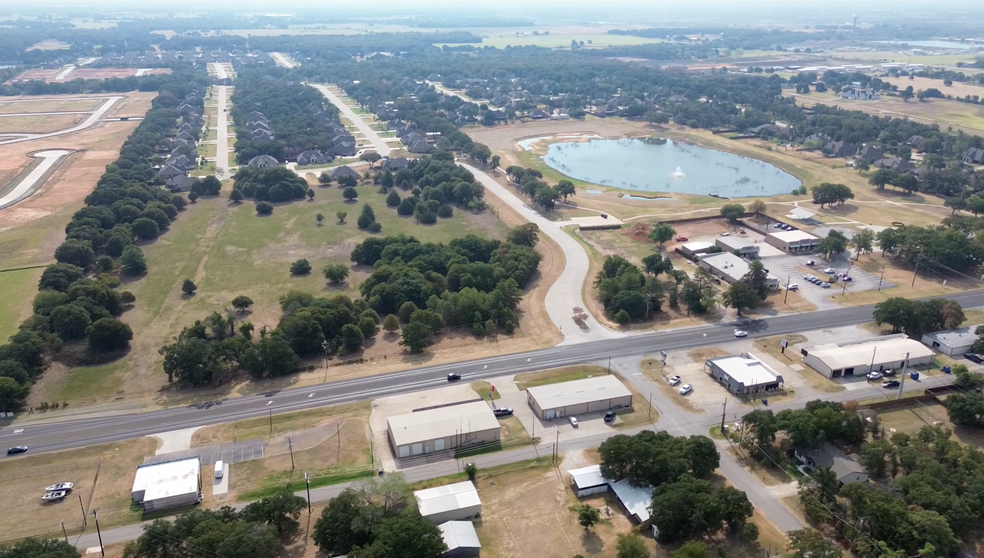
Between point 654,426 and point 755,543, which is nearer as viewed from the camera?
point 755,543

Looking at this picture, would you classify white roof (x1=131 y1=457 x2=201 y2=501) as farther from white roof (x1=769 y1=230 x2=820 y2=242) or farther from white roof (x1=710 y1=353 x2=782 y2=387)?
white roof (x1=769 y1=230 x2=820 y2=242)

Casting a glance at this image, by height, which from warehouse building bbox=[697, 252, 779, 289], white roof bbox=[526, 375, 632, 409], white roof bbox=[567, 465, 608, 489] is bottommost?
white roof bbox=[567, 465, 608, 489]

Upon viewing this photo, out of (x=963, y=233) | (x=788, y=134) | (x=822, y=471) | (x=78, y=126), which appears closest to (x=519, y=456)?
(x=822, y=471)

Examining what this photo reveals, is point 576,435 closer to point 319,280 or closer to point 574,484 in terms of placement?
point 574,484

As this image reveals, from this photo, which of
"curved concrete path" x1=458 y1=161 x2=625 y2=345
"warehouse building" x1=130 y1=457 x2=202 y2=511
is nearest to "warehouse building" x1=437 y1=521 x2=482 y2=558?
"warehouse building" x1=130 y1=457 x2=202 y2=511

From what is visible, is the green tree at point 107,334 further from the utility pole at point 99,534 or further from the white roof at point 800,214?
the white roof at point 800,214
